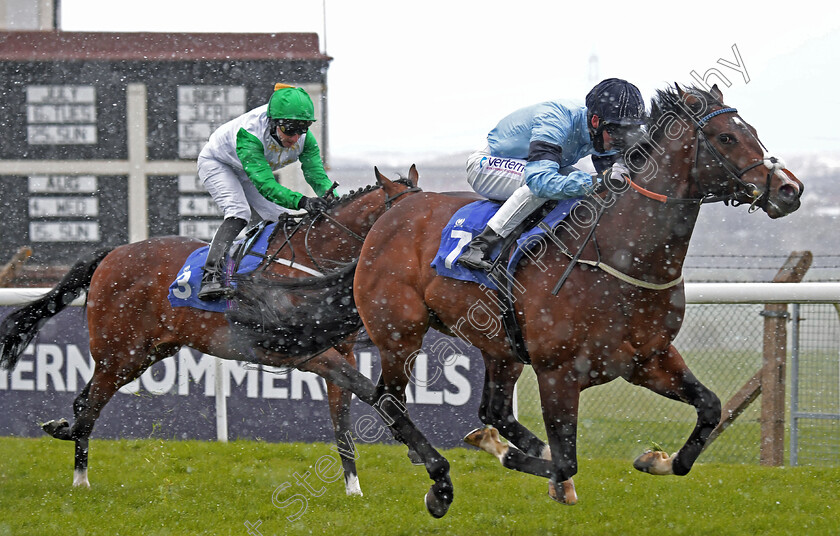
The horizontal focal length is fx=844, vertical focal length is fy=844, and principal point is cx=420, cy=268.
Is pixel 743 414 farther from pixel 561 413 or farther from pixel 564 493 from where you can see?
pixel 561 413

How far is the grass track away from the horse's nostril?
165cm

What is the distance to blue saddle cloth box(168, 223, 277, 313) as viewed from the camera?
4434mm

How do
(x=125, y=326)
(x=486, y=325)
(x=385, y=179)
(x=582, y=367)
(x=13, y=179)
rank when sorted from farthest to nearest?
(x=13, y=179)
(x=125, y=326)
(x=385, y=179)
(x=486, y=325)
(x=582, y=367)

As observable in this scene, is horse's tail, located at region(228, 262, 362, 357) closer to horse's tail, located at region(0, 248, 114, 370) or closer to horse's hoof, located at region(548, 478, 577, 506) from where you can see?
horse's hoof, located at region(548, 478, 577, 506)

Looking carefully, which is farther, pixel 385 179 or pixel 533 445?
pixel 385 179

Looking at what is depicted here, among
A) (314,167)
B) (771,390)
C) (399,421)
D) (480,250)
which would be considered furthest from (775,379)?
(314,167)

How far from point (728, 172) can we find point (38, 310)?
408 centimetres

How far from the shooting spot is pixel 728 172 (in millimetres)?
2824

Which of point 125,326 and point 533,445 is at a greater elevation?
point 125,326

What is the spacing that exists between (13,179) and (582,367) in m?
17.3

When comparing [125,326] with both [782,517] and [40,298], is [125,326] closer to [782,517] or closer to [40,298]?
[40,298]

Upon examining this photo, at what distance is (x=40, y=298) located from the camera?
5094 millimetres

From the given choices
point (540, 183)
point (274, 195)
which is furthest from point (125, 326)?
point (540, 183)

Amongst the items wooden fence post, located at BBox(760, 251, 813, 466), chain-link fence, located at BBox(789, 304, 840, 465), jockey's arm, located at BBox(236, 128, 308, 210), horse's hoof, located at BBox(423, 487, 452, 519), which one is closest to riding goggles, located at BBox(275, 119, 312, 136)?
jockey's arm, located at BBox(236, 128, 308, 210)
